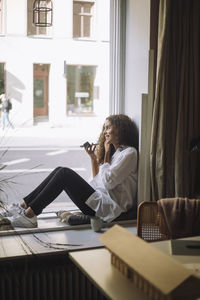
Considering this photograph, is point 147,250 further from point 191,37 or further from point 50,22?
point 50,22

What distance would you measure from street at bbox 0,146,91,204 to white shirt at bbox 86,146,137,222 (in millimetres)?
316

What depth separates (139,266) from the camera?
145cm

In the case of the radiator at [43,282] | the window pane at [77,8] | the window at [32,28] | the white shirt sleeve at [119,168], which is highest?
the window pane at [77,8]

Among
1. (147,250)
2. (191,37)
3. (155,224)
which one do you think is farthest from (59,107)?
(147,250)

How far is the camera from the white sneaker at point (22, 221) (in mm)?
3131

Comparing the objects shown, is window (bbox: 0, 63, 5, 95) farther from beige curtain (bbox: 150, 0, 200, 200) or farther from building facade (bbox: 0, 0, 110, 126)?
beige curtain (bbox: 150, 0, 200, 200)

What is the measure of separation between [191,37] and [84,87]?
39.0 inches

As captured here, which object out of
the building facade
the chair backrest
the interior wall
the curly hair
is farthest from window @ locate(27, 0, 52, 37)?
the chair backrest

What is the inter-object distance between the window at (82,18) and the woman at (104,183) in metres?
0.70

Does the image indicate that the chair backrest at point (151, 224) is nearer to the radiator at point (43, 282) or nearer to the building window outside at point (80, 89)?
the radiator at point (43, 282)

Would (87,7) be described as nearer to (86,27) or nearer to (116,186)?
(86,27)

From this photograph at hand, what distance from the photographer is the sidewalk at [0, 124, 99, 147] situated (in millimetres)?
3320

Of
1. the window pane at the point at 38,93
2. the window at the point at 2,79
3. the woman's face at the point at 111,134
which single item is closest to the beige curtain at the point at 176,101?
the woman's face at the point at 111,134

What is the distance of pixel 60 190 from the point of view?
3.17 metres
